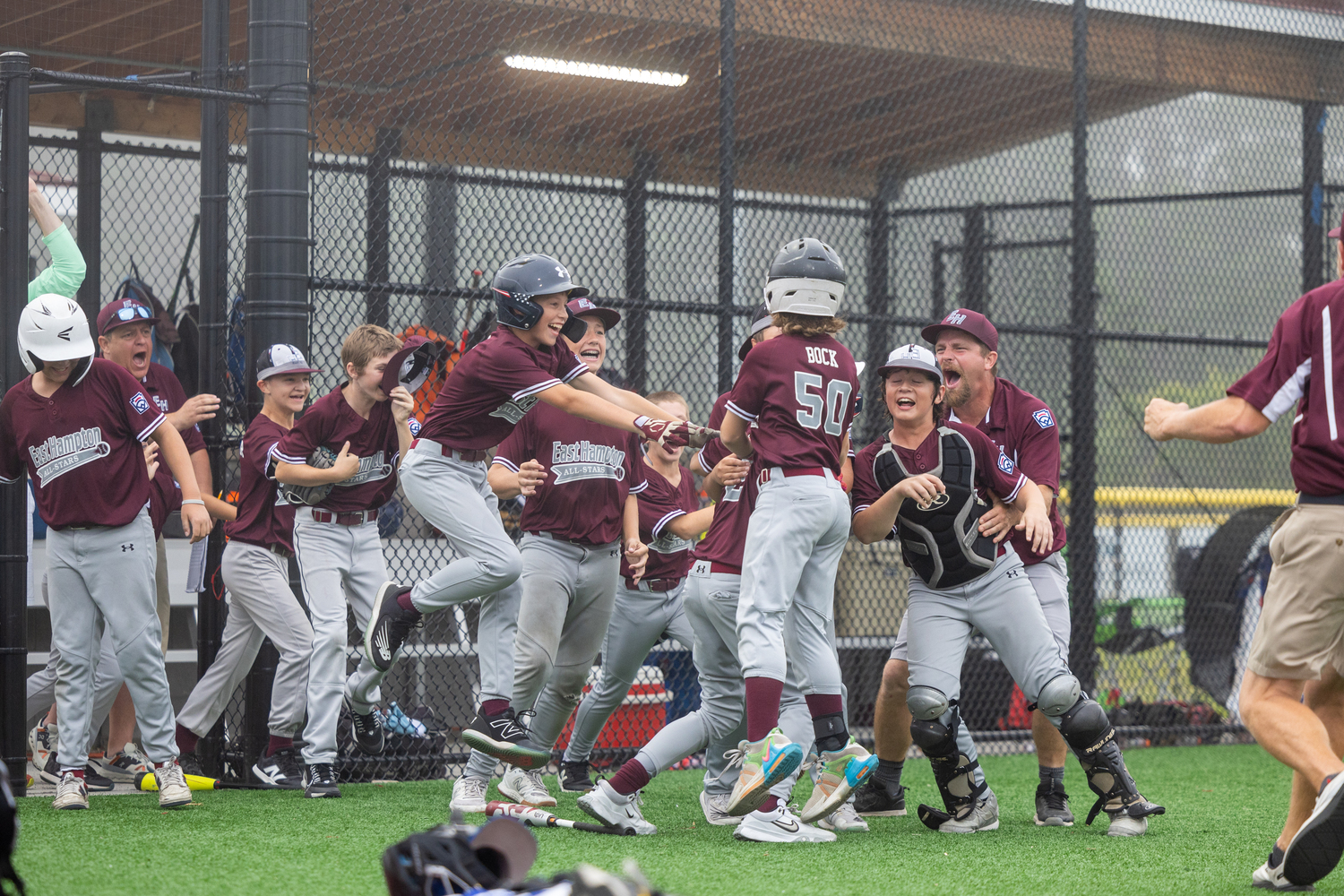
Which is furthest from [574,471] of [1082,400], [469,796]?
[1082,400]

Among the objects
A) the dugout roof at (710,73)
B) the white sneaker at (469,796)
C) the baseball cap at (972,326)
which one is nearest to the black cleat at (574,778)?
the white sneaker at (469,796)

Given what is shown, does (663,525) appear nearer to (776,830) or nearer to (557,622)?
(557,622)

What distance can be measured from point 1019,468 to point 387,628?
2.57m

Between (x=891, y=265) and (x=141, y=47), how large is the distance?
5.28 m

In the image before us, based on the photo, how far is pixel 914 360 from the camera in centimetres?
502

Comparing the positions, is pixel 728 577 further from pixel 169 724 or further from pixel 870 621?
pixel 870 621

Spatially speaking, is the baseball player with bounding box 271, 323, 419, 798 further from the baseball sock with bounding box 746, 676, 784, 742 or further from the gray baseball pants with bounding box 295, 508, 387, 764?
the baseball sock with bounding box 746, 676, 784, 742

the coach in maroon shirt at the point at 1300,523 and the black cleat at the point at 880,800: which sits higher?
the coach in maroon shirt at the point at 1300,523

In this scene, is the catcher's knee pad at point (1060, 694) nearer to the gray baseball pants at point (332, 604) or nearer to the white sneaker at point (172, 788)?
the gray baseball pants at point (332, 604)

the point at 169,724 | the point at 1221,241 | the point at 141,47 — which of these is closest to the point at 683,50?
the point at 141,47

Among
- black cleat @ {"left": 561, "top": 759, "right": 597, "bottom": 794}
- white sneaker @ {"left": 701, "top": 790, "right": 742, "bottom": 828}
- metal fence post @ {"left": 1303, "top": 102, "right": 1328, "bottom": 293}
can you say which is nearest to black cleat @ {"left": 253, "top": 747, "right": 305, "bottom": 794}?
black cleat @ {"left": 561, "top": 759, "right": 597, "bottom": 794}

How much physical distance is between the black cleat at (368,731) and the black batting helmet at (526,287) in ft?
6.70

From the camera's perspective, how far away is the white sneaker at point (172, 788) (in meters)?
5.38

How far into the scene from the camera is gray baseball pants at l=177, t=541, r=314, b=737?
20.1ft
